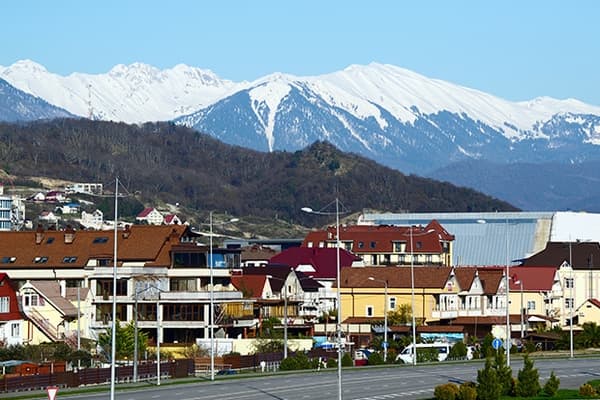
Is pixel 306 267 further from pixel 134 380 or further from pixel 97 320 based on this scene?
pixel 134 380

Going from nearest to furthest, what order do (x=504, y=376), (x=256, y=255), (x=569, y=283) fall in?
(x=504, y=376)
(x=569, y=283)
(x=256, y=255)

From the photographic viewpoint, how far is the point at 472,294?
390 feet

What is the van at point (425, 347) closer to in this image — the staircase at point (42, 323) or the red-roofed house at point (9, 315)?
the staircase at point (42, 323)

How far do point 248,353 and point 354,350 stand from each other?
7.47m

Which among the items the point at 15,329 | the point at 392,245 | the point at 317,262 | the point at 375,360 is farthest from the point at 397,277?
the point at 392,245

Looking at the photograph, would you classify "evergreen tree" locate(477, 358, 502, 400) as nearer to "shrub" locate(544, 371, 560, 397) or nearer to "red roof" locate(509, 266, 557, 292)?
"shrub" locate(544, 371, 560, 397)

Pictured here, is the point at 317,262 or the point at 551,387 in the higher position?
the point at 317,262

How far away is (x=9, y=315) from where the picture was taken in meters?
84.4

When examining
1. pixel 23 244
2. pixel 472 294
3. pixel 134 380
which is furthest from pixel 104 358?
pixel 472 294

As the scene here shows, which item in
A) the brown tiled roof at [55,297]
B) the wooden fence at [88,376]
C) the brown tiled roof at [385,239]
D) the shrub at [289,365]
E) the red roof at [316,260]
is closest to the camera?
the wooden fence at [88,376]

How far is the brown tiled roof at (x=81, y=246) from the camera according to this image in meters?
97.2

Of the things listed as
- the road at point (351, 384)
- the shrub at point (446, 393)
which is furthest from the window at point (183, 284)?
the shrub at point (446, 393)

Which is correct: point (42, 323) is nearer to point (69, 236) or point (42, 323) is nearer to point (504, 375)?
point (69, 236)

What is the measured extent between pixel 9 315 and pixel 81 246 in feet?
51.0
